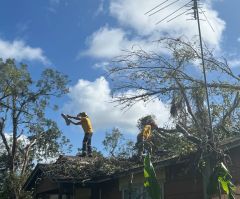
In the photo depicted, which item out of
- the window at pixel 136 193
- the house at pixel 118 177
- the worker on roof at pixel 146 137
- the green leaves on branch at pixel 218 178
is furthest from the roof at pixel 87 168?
the green leaves on branch at pixel 218 178

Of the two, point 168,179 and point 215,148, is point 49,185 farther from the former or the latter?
point 215,148

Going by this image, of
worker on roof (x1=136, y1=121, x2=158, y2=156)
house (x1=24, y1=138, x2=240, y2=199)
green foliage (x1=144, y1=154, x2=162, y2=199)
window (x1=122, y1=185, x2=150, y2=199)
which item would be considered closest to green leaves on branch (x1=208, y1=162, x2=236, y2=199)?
green foliage (x1=144, y1=154, x2=162, y2=199)

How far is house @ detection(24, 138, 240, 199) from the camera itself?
35.7 feet

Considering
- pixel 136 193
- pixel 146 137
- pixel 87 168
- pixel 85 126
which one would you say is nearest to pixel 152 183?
pixel 136 193

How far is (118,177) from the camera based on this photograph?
45.7 ft

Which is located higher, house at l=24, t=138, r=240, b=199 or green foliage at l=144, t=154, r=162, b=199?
house at l=24, t=138, r=240, b=199

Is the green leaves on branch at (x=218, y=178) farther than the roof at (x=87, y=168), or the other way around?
the roof at (x=87, y=168)

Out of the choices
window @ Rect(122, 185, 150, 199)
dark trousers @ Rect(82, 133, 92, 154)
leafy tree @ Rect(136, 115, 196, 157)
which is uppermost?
dark trousers @ Rect(82, 133, 92, 154)

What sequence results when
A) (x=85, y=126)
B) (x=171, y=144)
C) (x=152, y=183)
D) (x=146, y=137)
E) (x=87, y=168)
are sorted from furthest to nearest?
(x=85, y=126)
(x=87, y=168)
(x=146, y=137)
(x=171, y=144)
(x=152, y=183)

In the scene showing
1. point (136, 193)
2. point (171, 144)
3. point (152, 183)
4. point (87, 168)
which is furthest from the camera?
point (87, 168)

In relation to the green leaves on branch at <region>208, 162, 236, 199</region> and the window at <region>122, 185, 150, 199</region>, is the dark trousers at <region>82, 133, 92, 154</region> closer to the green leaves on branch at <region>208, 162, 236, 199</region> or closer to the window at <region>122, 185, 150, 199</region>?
the window at <region>122, 185, 150, 199</region>

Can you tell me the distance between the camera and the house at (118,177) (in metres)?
10.9

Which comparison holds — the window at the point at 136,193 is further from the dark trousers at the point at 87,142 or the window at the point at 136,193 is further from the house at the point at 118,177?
the dark trousers at the point at 87,142

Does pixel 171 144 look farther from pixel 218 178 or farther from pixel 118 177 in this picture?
pixel 218 178
